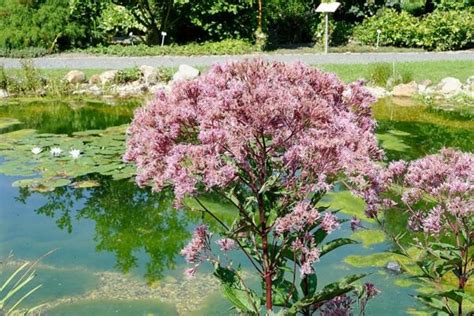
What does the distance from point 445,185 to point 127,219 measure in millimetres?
4800

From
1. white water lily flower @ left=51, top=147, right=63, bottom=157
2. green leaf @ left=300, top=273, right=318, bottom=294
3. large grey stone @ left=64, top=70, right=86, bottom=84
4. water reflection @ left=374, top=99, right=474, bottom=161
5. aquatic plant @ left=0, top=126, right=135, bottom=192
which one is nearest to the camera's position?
green leaf @ left=300, top=273, right=318, bottom=294

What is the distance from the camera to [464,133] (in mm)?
10539

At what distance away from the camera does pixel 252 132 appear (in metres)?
2.68

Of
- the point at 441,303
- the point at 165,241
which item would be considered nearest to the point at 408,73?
the point at 165,241

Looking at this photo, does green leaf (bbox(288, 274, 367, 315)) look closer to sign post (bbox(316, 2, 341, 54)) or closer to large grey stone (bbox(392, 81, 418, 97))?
large grey stone (bbox(392, 81, 418, 97))

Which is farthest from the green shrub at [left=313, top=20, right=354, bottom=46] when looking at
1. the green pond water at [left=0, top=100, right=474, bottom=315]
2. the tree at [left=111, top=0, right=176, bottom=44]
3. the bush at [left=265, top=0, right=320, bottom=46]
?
the green pond water at [left=0, top=100, right=474, bottom=315]

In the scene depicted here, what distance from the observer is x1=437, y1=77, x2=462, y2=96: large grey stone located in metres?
13.5

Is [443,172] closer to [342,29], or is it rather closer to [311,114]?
[311,114]

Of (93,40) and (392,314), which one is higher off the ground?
(93,40)

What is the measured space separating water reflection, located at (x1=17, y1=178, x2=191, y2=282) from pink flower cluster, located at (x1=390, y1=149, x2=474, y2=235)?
10.2ft

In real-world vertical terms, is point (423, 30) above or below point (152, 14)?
below

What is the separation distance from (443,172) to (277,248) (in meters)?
0.82

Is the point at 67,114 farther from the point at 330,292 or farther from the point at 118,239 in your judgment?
the point at 330,292

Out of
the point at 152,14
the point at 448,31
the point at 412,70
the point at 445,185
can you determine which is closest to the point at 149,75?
the point at 412,70
